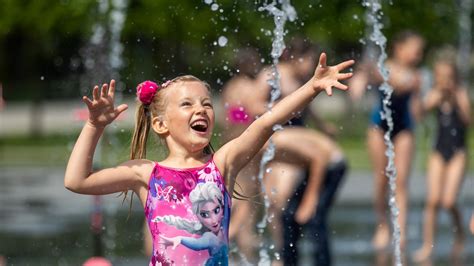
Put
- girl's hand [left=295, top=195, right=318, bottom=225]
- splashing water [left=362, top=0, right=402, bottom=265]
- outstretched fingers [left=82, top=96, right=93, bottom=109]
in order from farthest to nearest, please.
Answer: splashing water [left=362, top=0, right=402, bottom=265]
girl's hand [left=295, top=195, right=318, bottom=225]
outstretched fingers [left=82, top=96, right=93, bottom=109]

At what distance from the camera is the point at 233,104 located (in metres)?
8.23

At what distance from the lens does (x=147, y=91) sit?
478cm

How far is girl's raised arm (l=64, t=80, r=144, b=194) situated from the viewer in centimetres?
455

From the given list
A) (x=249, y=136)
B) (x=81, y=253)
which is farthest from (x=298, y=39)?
(x=249, y=136)

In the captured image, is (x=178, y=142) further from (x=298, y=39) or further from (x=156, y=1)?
(x=156, y=1)

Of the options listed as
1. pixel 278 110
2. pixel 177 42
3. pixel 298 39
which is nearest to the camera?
pixel 278 110

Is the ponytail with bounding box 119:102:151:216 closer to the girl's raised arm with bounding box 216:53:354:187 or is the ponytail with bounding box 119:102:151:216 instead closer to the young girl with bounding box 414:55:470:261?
the girl's raised arm with bounding box 216:53:354:187

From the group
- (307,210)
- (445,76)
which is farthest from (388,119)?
(307,210)

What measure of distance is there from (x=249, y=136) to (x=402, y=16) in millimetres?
18446

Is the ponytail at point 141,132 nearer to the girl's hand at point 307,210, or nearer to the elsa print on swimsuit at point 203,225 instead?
the elsa print on swimsuit at point 203,225

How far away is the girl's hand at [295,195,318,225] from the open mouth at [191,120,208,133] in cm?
309

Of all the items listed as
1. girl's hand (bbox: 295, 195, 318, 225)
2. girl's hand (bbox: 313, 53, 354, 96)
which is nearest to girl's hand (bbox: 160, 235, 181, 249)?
girl's hand (bbox: 313, 53, 354, 96)

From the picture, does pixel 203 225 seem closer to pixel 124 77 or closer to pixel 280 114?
pixel 280 114

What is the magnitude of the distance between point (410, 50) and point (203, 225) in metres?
5.90
